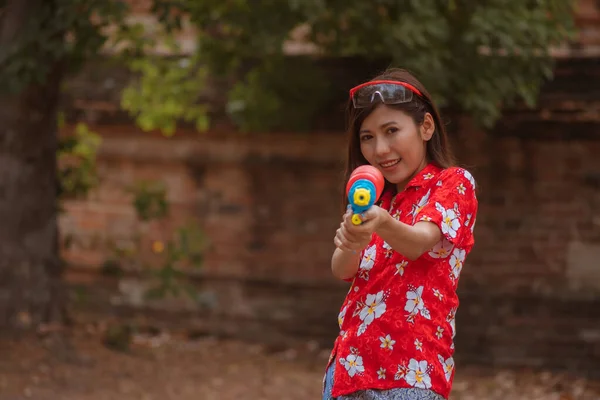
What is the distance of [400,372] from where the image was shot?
8.39 feet

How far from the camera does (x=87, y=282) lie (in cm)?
915

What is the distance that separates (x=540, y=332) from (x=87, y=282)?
169 inches

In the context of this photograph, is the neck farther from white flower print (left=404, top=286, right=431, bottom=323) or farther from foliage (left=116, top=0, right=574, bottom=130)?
foliage (left=116, top=0, right=574, bottom=130)

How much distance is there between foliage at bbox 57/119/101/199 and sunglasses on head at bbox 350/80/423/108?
4.71m

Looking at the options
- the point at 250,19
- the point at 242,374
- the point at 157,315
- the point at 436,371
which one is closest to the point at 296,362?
the point at 242,374

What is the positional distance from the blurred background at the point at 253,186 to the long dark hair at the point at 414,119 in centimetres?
271

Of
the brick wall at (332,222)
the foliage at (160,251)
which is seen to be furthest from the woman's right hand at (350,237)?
the brick wall at (332,222)

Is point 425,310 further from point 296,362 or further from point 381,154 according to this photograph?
point 296,362

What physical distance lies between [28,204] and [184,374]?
165 cm

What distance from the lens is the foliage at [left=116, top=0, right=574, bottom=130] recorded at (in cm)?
587

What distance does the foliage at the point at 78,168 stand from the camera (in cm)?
707

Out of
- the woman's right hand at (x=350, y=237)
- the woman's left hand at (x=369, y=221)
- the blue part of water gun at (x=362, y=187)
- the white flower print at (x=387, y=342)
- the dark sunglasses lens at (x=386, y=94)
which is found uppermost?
the dark sunglasses lens at (x=386, y=94)

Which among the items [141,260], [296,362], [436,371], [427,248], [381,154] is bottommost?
[296,362]

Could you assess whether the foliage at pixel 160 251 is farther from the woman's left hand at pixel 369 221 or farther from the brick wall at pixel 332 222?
the woman's left hand at pixel 369 221
